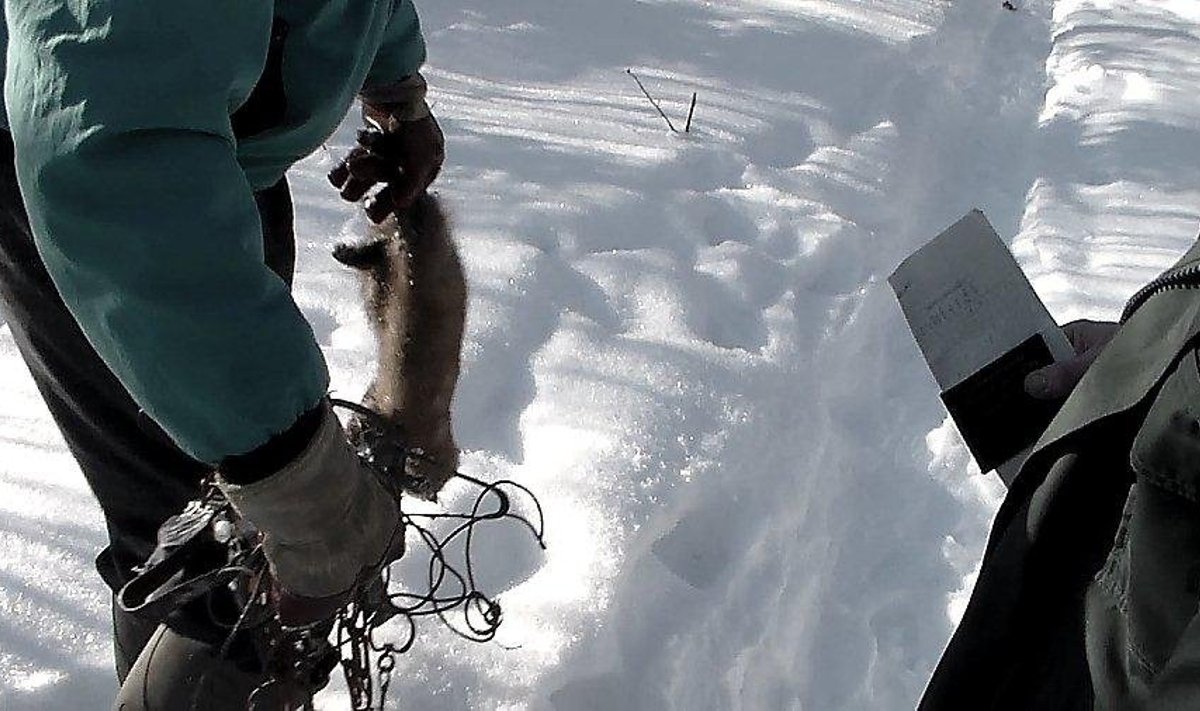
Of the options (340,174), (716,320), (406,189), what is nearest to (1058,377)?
(406,189)

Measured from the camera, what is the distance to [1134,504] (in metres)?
0.92

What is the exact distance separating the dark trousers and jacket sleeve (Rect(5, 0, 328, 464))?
368 mm

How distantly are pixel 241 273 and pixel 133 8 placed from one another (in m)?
0.24

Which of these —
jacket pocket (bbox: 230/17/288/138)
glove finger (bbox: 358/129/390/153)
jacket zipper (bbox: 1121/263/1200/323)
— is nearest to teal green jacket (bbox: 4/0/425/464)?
jacket pocket (bbox: 230/17/288/138)

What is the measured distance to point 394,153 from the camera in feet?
5.73

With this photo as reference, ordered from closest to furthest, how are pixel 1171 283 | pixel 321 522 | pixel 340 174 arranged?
pixel 1171 283 → pixel 321 522 → pixel 340 174

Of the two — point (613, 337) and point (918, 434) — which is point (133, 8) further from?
point (918, 434)

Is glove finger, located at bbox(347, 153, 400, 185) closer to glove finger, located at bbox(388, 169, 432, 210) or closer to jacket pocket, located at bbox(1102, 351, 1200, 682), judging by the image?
glove finger, located at bbox(388, 169, 432, 210)

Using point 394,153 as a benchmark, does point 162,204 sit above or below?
above

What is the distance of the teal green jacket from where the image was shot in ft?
3.06

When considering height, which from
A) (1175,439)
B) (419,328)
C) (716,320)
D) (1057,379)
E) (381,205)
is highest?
(1175,439)

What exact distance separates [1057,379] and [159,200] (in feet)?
3.32

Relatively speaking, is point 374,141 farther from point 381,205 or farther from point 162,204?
point 162,204

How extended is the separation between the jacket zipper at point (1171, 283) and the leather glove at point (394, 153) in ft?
3.46
